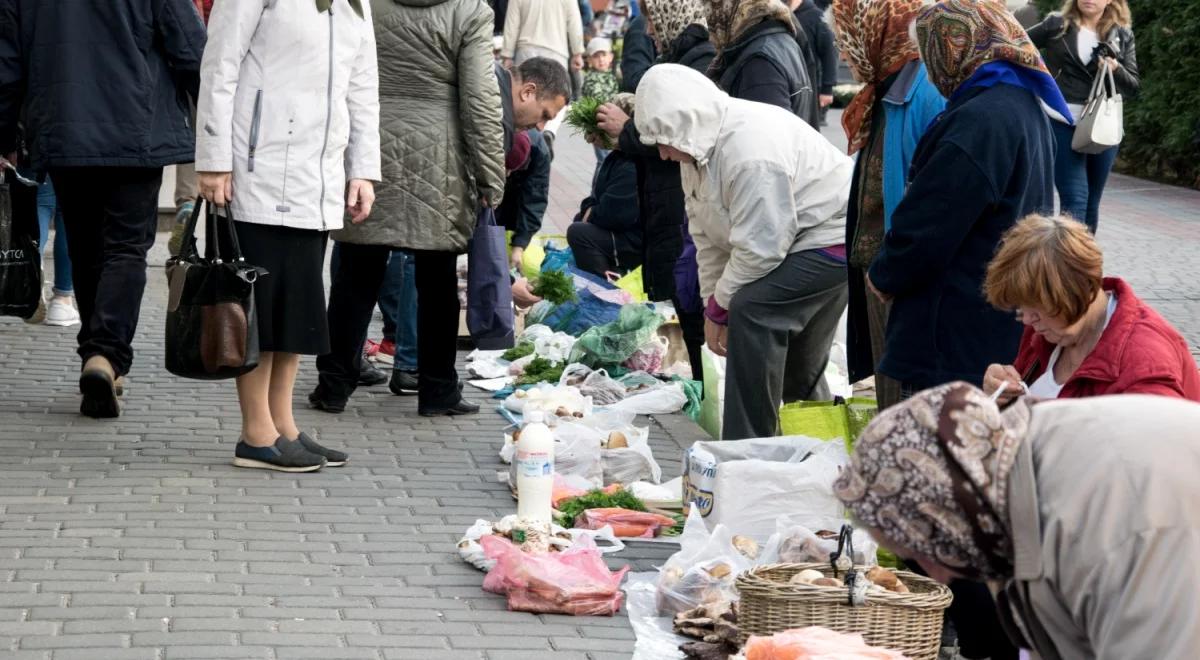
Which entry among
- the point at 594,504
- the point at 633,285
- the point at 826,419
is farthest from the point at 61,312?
the point at 826,419

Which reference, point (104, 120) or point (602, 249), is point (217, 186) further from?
point (602, 249)

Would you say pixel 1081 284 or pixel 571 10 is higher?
pixel 1081 284

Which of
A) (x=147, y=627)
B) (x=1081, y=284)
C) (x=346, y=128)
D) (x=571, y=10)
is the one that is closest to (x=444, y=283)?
(x=346, y=128)

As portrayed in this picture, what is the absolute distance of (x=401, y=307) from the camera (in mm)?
8367

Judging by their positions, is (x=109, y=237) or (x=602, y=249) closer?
(x=109, y=237)

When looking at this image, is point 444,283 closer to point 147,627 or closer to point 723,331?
point 723,331

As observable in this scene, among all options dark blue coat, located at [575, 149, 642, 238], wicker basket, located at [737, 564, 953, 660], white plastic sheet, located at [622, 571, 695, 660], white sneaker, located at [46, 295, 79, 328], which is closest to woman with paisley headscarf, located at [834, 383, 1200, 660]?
wicker basket, located at [737, 564, 953, 660]

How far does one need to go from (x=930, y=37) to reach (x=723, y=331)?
1881mm

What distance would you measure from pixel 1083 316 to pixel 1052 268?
0.15m

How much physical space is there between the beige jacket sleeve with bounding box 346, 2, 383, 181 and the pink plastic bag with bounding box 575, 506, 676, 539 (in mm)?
1599

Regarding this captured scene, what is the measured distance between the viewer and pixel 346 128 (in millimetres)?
6359

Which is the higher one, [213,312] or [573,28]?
[213,312]

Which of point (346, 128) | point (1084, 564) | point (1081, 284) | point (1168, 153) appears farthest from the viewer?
point (1168, 153)

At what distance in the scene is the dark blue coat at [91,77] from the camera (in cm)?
689
